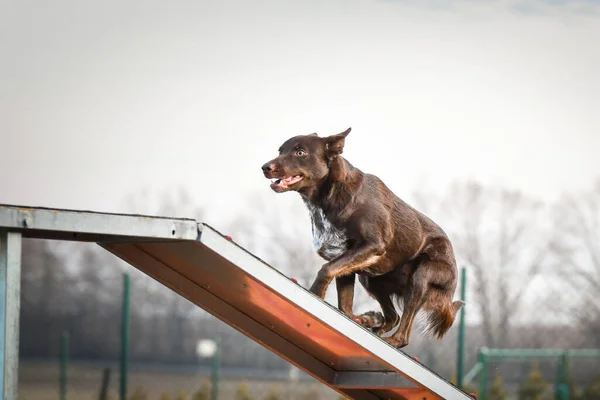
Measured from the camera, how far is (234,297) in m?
4.89

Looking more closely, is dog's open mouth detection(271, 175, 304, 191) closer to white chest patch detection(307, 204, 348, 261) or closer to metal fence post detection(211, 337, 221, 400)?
white chest patch detection(307, 204, 348, 261)

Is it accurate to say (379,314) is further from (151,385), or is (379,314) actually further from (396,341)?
(151,385)

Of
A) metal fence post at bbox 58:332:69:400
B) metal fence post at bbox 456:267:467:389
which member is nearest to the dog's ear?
metal fence post at bbox 456:267:467:389

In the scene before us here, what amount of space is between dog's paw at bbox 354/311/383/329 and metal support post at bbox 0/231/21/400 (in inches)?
74.7

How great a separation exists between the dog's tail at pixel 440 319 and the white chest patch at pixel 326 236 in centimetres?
67

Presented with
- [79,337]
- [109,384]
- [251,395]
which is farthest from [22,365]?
[251,395]

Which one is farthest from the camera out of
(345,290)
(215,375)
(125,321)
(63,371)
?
(63,371)

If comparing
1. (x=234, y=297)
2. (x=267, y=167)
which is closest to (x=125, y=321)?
(x=234, y=297)

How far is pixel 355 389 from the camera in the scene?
535 cm

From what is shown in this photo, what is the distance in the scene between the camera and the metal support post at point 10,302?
149 inches

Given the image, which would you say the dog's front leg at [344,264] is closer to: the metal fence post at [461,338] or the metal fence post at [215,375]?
the metal fence post at [461,338]

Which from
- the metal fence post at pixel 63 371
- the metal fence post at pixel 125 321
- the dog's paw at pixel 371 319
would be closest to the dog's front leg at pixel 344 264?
the dog's paw at pixel 371 319

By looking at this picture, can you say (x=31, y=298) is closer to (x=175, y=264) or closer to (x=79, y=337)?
(x=79, y=337)

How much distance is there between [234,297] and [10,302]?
4.28 feet
